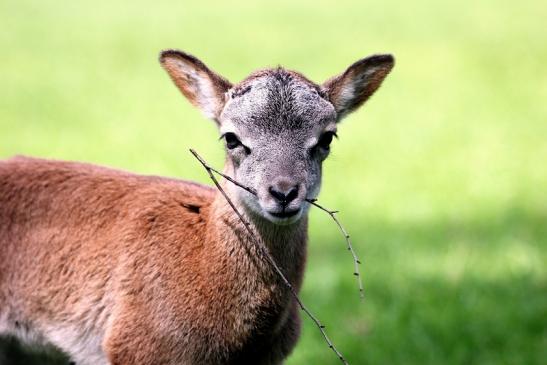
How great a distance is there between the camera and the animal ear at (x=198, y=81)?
709 cm

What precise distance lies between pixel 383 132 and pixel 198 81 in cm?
1242

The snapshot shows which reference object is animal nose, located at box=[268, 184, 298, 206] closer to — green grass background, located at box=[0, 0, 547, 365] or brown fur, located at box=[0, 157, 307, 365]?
brown fur, located at box=[0, 157, 307, 365]

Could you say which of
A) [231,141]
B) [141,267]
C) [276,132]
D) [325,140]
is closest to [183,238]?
[141,267]

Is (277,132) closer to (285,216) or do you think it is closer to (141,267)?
(285,216)

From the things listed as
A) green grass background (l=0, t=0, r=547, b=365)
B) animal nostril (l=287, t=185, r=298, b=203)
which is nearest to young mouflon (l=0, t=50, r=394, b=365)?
animal nostril (l=287, t=185, r=298, b=203)

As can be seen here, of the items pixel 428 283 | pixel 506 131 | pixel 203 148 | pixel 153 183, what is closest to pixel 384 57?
pixel 153 183

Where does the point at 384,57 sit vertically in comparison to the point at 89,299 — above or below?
above

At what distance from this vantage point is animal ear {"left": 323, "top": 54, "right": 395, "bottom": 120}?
280 inches

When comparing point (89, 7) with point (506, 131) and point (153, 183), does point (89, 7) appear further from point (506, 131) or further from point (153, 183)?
point (153, 183)

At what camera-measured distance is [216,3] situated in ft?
107

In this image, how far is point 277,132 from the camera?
21.5ft

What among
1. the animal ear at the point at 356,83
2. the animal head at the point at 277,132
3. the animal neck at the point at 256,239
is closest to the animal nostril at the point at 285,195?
the animal head at the point at 277,132

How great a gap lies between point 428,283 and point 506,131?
8565 millimetres

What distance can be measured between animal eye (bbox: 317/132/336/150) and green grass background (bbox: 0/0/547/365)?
0.47 metres
